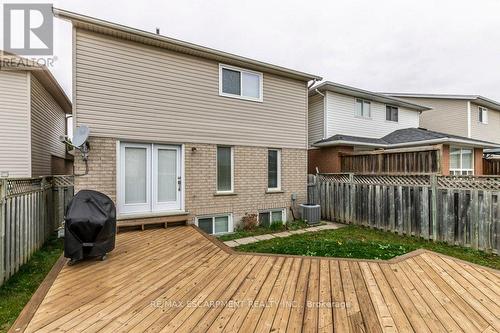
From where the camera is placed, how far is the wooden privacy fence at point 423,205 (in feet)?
17.5

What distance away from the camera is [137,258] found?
165 inches

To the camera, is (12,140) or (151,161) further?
(12,140)

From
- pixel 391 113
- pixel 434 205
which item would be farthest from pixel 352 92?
pixel 434 205

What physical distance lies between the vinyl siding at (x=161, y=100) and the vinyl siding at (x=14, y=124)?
4500mm

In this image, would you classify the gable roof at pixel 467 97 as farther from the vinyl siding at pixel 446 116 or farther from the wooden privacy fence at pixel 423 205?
the wooden privacy fence at pixel 423 205

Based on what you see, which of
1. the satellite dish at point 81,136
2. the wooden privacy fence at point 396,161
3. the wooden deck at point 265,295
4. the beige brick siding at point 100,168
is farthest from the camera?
the wooden privacy fence at point 396,161

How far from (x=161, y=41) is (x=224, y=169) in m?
4.09

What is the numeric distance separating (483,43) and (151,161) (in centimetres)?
2098

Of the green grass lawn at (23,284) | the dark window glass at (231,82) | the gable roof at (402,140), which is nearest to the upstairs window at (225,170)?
the dark window glass at (231,82)

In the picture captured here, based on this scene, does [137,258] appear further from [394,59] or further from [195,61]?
[394,59]

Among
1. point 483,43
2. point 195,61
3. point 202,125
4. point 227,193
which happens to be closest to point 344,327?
point 227,193

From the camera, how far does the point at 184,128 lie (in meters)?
6.92

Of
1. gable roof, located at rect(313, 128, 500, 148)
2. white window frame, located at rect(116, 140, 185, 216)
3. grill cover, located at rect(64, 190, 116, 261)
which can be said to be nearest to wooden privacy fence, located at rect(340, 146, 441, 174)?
gable roof, located at rect(313, 128, 500, 148)

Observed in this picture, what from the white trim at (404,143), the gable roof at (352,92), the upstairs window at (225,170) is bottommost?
the upstairs window at (225,170)
